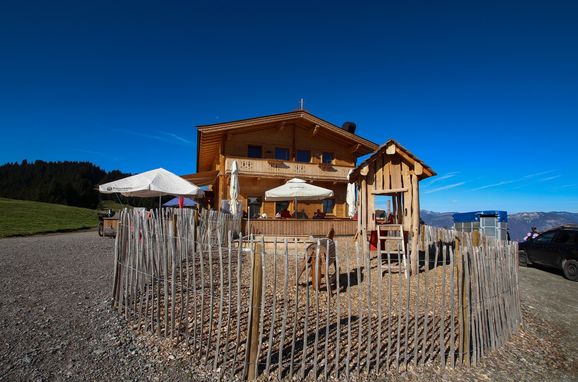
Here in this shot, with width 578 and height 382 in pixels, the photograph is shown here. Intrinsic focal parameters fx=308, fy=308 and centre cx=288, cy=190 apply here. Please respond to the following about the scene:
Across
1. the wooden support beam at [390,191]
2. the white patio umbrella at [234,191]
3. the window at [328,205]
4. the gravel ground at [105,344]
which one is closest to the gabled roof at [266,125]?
the white patio umbrella at [234,191]

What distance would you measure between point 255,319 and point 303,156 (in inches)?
811

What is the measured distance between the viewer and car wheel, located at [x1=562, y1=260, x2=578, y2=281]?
962 centimetres

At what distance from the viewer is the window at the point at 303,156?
2359 cm

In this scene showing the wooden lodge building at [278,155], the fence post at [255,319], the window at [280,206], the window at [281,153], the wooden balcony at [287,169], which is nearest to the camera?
the fence post at [255,319]

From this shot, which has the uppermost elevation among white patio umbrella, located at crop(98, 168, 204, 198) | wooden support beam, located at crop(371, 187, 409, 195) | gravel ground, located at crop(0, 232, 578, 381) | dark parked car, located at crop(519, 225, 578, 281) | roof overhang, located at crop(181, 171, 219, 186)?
roof overhang, located at crop(181, 171, 219, 186)

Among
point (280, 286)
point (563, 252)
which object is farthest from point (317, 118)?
point (280, 286)

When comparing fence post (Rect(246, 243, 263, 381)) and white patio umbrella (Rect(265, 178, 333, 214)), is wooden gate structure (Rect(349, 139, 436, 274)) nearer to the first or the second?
white patio umbrella (Rect(265, 178, 333, 214))

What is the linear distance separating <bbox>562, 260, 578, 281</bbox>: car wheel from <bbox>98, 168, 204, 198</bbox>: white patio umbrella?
42.2 feet

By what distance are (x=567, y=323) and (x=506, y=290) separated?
6.37 feet

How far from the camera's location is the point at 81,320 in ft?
16.0

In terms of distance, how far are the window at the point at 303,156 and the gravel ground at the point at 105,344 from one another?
17672 millimetres

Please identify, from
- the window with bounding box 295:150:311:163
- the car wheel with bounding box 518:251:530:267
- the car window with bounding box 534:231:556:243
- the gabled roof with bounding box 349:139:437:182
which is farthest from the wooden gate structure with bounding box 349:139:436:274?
the window with bounding box 295:150:311:163

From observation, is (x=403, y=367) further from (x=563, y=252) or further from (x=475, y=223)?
(x=475, y=223)

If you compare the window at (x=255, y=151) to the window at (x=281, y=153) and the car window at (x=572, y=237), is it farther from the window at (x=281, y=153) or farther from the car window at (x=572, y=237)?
the car window at (x=572, y=237)
